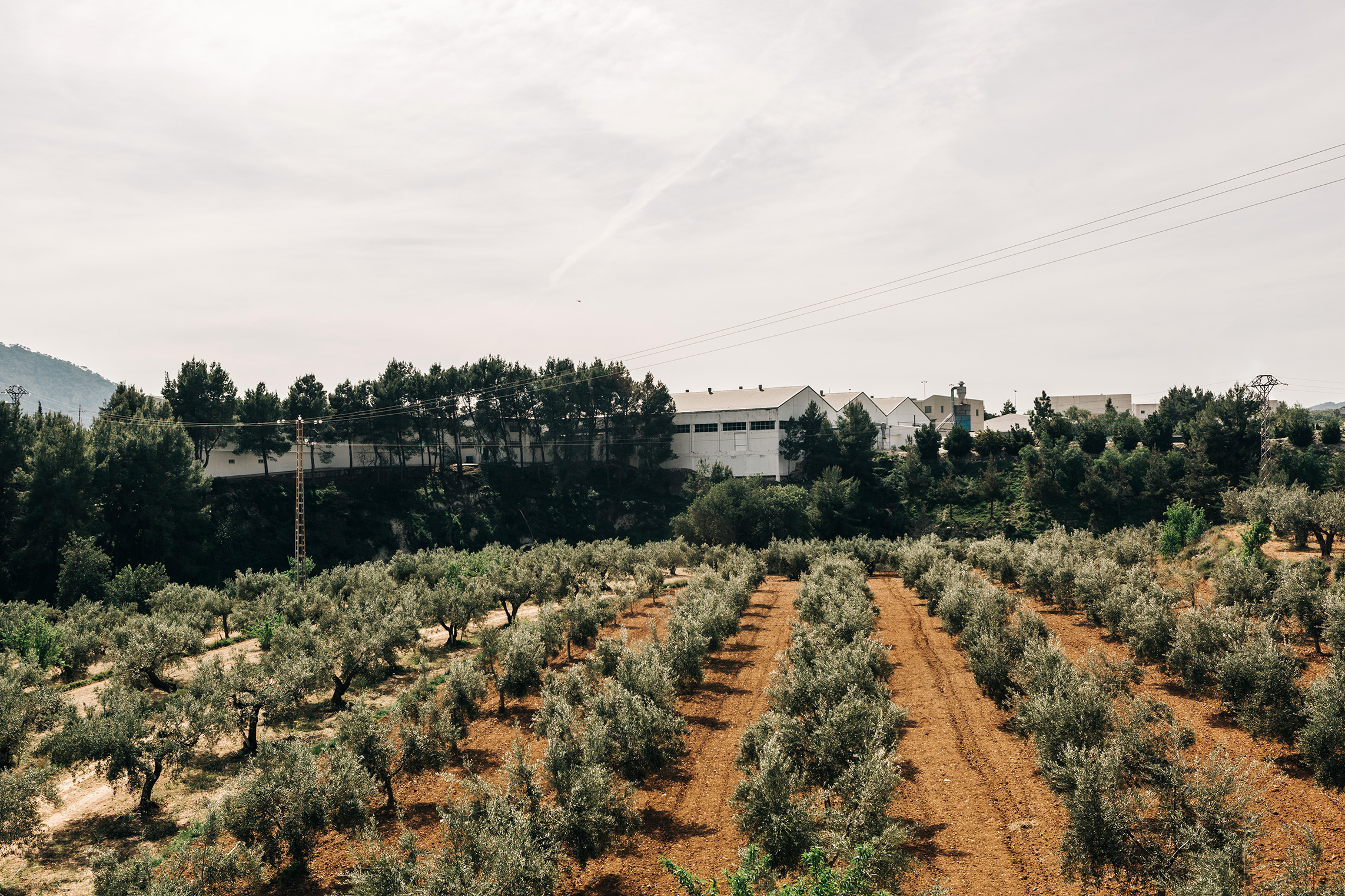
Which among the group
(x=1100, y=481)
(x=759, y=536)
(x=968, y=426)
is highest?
(x=968, y=426)

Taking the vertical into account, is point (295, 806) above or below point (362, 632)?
below

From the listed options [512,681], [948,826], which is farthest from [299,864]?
[948,826]

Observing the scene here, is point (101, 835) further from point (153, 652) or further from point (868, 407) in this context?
point (868, 407)

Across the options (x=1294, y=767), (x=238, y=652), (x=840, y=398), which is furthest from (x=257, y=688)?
(x=840, y=398)

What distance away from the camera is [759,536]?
197ft

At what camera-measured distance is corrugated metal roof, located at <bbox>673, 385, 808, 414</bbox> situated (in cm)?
7862

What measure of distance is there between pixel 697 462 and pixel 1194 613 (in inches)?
2559

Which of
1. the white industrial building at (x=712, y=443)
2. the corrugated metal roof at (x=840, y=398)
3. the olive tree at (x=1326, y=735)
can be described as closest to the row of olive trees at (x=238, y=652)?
the olive tree at (x=1326, y=735)

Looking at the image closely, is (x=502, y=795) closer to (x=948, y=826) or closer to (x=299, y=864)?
(x=299, y=864)

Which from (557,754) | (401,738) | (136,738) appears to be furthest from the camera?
(401,738)

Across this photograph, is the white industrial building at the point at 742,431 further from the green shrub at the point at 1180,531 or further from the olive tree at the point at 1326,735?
the olive tree at the point at 1326,735

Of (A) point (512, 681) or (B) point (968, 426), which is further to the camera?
(B) point (968, 426)

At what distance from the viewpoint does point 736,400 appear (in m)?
83.8

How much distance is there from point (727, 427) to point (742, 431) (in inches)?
77.2
